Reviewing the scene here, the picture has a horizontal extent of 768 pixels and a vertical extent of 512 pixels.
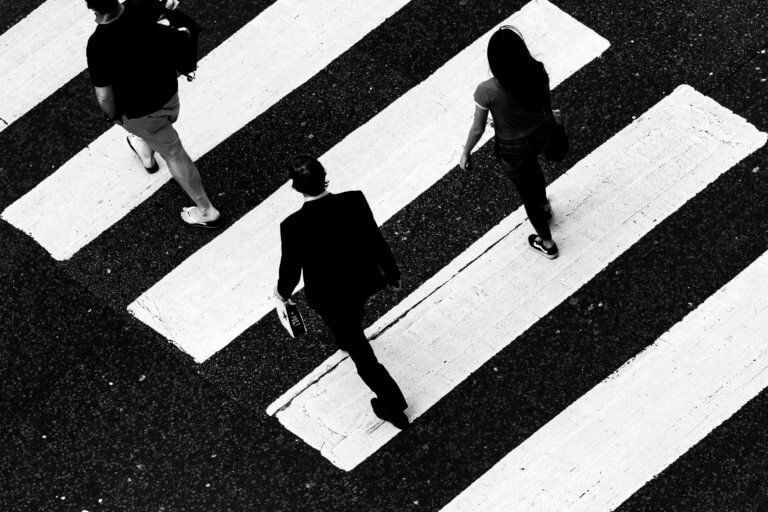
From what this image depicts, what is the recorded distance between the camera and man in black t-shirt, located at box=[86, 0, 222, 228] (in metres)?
5.28

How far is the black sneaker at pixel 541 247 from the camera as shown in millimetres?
6000

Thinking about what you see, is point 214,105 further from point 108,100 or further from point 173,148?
point 108,100

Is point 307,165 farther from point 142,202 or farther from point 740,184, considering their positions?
point 740,184

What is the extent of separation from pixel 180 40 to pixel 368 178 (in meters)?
1.57

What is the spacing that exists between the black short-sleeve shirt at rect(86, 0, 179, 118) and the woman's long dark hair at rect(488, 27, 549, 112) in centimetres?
192

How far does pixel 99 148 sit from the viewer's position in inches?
270

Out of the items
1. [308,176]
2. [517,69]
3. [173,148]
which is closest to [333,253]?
[308,176]

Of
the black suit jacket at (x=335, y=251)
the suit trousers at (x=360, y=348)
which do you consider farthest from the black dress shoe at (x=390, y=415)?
the black suit jacket at (x=335, y=251)

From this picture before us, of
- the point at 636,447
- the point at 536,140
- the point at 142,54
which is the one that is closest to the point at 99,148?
the point at 142,54

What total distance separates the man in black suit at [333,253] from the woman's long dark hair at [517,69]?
916 millimetres

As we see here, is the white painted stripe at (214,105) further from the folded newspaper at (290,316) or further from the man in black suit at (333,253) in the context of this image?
the man in black suit at (333,253)

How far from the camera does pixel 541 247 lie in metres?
6.04

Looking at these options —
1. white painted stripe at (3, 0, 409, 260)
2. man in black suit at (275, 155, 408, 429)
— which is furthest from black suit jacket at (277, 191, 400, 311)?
white painted stripe at (3, 0, 409, 260)

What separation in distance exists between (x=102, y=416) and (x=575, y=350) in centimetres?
291
